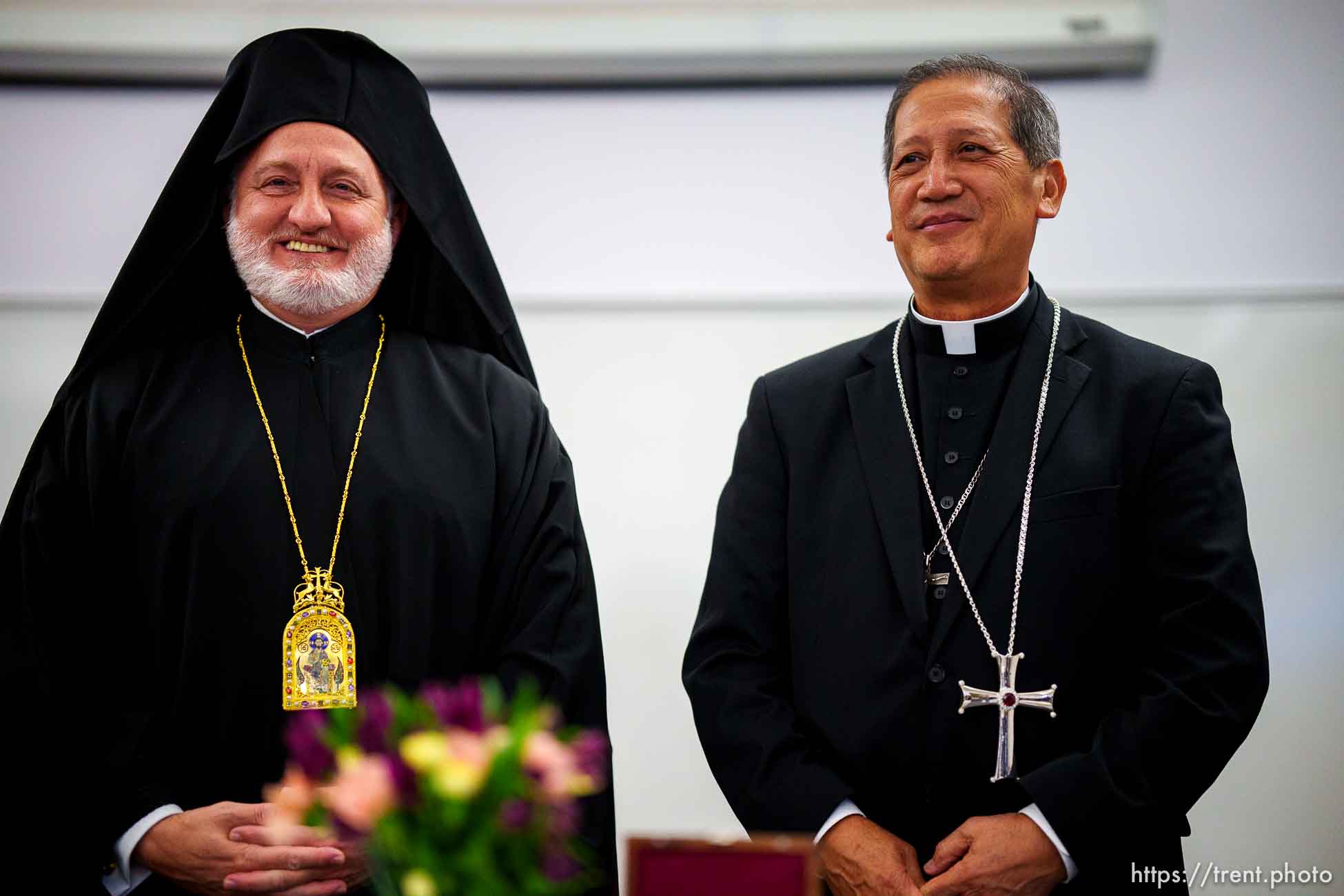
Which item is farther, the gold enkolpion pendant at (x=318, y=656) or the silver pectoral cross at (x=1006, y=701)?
the gold enkolpion pendant at (x=318, y=656)

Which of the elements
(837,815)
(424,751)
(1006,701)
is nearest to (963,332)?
(1006,701)

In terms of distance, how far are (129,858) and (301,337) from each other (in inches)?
42.5

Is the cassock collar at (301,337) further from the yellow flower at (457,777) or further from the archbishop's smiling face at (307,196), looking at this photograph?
the yellow flower at (457,777)

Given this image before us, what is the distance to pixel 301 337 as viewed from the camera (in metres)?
3.04

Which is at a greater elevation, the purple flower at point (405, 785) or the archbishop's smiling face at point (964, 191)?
the archbishop's smiling face at point (964, 191)

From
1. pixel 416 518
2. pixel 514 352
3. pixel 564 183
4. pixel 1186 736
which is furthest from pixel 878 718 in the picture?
pixel 564 183

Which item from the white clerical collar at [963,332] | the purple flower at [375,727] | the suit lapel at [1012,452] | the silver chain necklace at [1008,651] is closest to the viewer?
the purple flower at [375,727]

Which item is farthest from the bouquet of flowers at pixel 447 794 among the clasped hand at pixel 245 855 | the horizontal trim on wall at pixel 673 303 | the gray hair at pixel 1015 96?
the horizontal trim on wall at pixel 673 303

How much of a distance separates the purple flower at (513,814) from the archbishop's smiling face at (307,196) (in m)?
1.67

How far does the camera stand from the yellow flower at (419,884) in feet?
5.06

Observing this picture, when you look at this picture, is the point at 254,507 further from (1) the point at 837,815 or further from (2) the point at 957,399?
(2) the point at 957,399

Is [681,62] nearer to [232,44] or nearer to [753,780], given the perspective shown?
[232,44]

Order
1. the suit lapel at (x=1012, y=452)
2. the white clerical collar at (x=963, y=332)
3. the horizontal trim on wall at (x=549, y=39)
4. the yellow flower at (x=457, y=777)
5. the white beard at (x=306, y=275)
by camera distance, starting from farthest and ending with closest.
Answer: the horizontal trim on wall at (x=549, y=39) → the white beard at (x=306, y=275) → the white clerical collar at (x=963, y=332) → the suit lapel at (x=1012, y=452) → the yellow flower at (x=457, y=777)

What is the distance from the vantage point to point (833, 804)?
2463 mm
